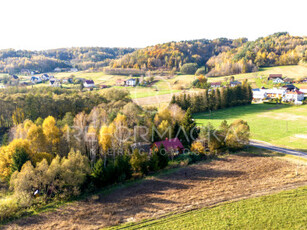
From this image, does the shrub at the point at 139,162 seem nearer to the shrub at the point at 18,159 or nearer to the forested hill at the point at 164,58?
the shrub at the point at 18,159

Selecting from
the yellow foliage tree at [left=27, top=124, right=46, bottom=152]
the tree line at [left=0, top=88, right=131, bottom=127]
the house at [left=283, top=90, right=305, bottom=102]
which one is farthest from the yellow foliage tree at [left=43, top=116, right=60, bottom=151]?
the house at [left=283, top=90, right=305, bottom=102]

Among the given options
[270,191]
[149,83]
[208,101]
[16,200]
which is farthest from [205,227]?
[149,83]

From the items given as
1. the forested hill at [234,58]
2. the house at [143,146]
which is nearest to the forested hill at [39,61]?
the forested hill at [234,58]

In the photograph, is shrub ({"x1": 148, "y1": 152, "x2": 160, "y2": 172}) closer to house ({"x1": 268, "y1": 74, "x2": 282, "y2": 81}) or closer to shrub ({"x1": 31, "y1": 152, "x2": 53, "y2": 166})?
shrub ({"x1": 31, "y1": 152, "x2": 53, "y2": 166})

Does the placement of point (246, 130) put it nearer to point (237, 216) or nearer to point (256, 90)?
point (237, 216)

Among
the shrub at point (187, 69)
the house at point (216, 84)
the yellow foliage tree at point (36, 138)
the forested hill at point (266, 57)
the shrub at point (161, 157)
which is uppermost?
the forested hill at point (266, 57)

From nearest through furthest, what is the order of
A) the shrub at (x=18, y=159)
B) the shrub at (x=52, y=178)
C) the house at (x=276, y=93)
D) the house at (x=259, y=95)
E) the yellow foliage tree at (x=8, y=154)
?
1. the shrub at (x=52, y=178)
2. the shrub at (x=18, y=159)
3. the yellow foliage tree at (x=8, y=154)
4. the house at (x=276, y=93)
5. the house at (x=259, y=95)
